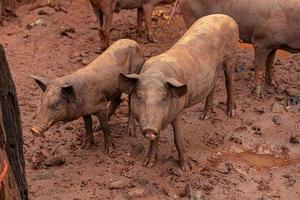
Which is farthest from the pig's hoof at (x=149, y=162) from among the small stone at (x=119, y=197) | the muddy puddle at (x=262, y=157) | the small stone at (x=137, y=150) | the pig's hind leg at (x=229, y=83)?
the pig's hind leg at (x=229, y=83)

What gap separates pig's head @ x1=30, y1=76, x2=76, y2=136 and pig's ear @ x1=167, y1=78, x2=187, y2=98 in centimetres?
107

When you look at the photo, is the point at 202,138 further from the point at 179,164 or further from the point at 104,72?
the point at 104,72

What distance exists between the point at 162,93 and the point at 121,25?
474cm

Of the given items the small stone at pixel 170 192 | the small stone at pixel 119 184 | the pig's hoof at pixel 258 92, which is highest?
the pig's hoof at pixel 258 92

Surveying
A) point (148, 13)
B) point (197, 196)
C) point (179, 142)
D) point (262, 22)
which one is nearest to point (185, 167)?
point (179, 142)

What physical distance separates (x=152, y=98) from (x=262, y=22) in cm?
273

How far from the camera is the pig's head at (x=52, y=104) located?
221 inches

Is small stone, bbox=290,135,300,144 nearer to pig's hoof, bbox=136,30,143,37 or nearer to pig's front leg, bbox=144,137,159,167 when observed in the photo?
pig's front leg, bbox=144,137,159,167

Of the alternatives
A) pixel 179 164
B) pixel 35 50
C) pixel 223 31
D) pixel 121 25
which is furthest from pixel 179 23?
pixel 179 164

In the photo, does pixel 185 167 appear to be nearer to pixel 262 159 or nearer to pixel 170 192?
pixel 170 192

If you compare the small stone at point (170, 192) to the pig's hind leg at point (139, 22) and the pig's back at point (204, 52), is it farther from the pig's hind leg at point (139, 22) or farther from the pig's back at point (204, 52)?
the pig's hind leg at point (139, 22)

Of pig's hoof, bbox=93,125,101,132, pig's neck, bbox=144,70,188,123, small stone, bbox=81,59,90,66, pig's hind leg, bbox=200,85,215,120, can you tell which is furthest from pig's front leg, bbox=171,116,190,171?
small stone, bbox=81,59,90,66

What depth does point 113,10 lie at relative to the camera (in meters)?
8.65

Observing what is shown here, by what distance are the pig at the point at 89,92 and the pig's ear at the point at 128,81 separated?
56cm
